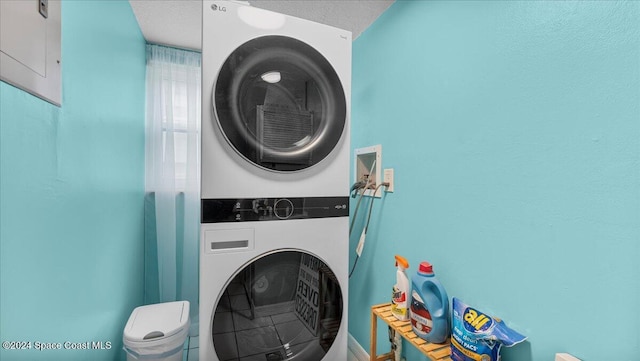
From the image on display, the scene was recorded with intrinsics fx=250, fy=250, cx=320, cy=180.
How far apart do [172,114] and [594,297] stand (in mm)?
2735

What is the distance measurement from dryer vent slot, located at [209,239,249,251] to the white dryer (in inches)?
7.5

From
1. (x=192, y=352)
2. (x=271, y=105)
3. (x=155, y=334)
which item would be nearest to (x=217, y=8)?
(x=271, y=105)

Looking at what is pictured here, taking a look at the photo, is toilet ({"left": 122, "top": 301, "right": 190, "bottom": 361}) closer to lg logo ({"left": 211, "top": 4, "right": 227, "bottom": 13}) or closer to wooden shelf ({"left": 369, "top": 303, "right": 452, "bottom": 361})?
wooden shelf ({"left": 369, "top": 303, "right": 452, "bottom": 361})

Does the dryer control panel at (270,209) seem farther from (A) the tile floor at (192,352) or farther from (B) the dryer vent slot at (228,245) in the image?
(A) the tile floor at (192,352)

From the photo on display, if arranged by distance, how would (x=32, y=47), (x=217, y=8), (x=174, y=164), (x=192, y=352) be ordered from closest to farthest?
(x=32, y=47), (x=217, y=8), (x=192, y=352), (x=174, y=164)

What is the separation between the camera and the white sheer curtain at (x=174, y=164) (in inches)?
86.2

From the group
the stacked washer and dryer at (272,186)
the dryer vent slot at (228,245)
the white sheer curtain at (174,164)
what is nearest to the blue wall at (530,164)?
the stacked washer and dryer at (272,186)

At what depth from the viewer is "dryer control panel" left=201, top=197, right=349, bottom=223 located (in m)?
1.02

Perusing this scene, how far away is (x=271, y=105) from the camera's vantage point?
3.57 ft

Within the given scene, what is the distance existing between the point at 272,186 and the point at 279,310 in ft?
1.87

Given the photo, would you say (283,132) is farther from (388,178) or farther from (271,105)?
(388,178)

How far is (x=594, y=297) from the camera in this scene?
2.25ft

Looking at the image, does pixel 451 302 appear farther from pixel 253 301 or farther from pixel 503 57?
pixel 503 57

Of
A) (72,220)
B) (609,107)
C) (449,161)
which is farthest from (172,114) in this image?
(609,107)
